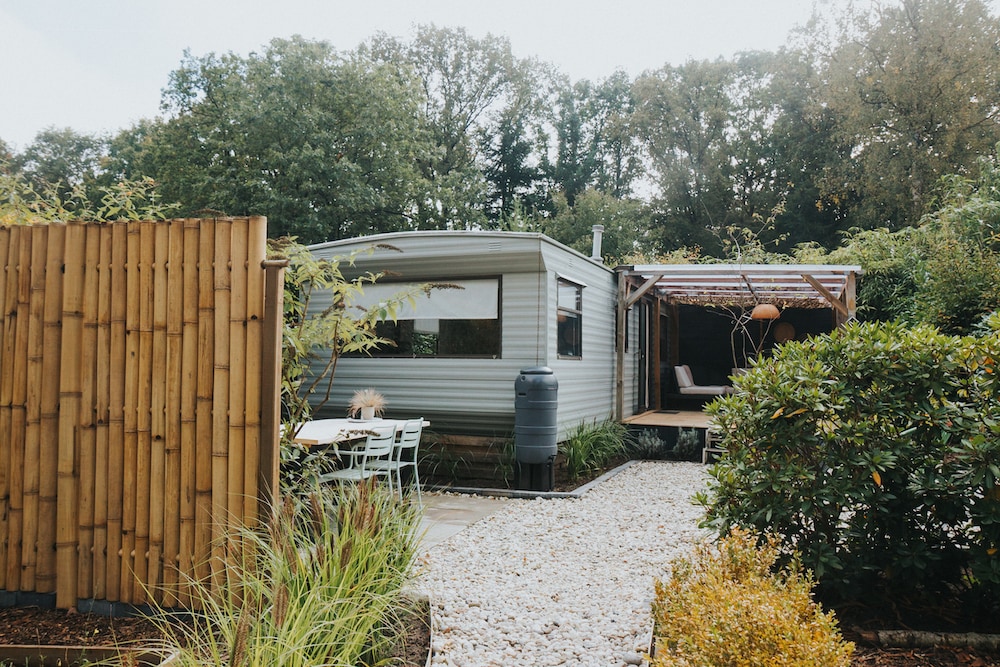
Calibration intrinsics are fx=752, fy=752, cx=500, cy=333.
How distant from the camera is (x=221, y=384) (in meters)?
3.32

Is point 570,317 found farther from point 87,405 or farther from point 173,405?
point 87,405

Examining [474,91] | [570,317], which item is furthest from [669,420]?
[474,91]

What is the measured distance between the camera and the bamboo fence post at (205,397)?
3.28m

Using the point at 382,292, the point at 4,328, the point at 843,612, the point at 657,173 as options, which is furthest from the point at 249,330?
the point at 657,173

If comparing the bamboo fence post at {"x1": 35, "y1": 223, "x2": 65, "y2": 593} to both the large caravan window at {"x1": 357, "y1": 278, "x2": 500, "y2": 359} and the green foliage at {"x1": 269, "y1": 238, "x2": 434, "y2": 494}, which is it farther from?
the large caravan window at {"x1": 357, "y1": 278, "x2": 500, "y2": 359}

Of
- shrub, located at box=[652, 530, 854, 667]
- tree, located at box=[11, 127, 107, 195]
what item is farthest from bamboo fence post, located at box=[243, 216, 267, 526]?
tree, located at box=[11, 127, 107, 195]

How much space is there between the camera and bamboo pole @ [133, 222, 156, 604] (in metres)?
3.32

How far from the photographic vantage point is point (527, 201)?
26828mm

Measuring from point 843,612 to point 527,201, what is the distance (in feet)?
79.0

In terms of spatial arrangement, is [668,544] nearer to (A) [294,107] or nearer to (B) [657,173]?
(A) [294,107]

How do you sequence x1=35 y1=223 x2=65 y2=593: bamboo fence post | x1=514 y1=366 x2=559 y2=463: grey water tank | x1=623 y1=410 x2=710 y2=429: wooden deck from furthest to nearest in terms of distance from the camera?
1. x1=623 y1=410 x2=710 y2=429: wooden deck
2. x1=514 y1=366 x2=559 y2=463: grey water tank
3. x1=35 y1=223 x2=65 y2=593: bamboo fence post

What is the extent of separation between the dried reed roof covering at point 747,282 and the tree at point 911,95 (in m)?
8.20

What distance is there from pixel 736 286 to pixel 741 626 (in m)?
10.5

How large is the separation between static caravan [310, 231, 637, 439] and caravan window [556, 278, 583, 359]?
0.01 metres
